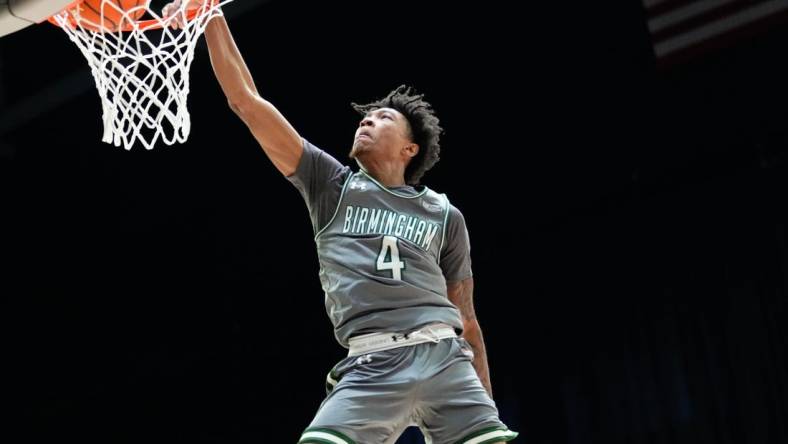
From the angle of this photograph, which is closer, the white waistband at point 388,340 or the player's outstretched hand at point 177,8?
the white waistband at point 388,340

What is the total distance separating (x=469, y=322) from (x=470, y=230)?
12.7 feet

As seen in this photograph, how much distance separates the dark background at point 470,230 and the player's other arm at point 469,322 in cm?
315

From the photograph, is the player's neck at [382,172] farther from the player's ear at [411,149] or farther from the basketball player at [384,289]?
the player's ear at [411,149]

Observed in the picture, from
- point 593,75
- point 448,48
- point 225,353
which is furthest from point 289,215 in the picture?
point 593,75

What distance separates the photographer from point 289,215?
7.42 meters

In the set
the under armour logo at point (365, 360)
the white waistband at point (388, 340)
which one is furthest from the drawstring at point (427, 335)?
the under armour logo at point (365, 360)

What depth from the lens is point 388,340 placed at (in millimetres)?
3074

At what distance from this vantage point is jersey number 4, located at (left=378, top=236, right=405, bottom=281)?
3141 millimetres

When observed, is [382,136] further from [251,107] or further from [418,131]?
[251,107]

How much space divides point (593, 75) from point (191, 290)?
3273 mm

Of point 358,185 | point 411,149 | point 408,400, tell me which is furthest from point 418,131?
point 408,400

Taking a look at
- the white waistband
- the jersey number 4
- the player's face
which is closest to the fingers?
the player's face

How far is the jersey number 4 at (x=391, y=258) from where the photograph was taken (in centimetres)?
314

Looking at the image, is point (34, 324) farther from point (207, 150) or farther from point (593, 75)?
point (593, 75)
